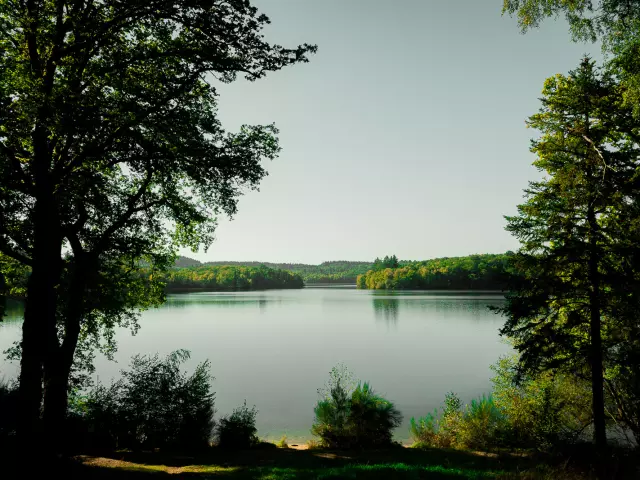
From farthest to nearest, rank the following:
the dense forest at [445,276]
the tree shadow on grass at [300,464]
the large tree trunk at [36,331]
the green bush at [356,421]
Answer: the dense forest at [445,276], the green bush at [356,421], the tree shadow on grass at [300,464], the large tree trunk at [36,331]

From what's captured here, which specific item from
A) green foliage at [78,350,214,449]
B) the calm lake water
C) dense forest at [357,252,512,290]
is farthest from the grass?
dense forest at [357,252,512,290]

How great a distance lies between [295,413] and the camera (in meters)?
19.4

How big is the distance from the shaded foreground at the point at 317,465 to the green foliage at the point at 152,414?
0.97m

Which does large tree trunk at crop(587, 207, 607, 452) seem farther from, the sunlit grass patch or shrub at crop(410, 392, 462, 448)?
the sunlit grass patch

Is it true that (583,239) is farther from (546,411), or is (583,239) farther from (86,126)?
(86,126)

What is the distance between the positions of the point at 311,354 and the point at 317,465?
80.7 feet

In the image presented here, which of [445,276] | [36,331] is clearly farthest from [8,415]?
[445,276]

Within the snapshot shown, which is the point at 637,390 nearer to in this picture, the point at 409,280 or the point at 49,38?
the point at 49,38

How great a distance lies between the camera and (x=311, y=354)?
34.2 meters

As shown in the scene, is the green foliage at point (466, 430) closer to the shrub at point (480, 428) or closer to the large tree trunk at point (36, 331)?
the shrub at point (480, 428)

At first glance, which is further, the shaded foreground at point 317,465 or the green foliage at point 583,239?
the green foliage at point 583,239

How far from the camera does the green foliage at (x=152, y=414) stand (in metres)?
11.8

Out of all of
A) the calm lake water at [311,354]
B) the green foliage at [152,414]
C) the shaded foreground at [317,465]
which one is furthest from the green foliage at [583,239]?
the green foliage at [152,414]

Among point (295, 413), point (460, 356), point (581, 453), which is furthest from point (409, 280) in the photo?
point (581, 453)
